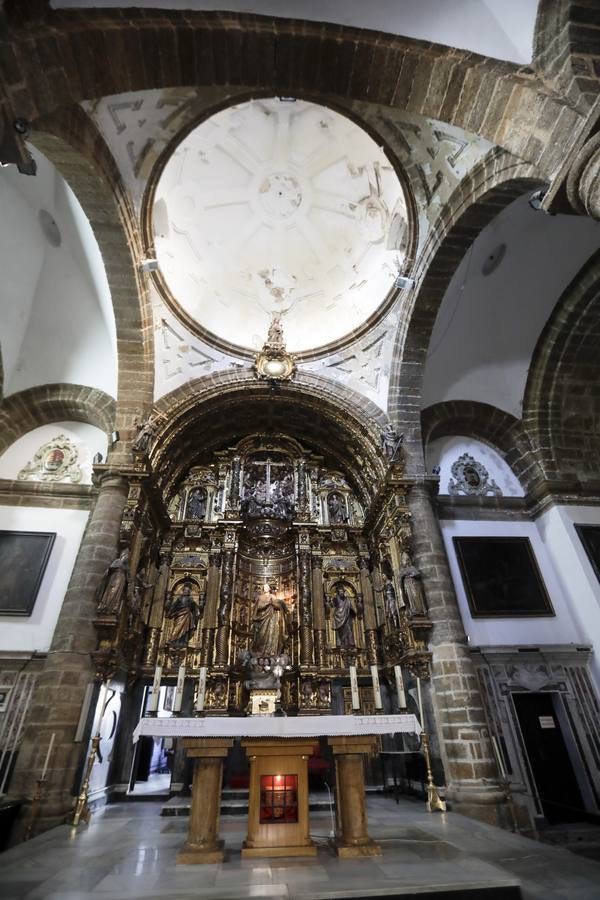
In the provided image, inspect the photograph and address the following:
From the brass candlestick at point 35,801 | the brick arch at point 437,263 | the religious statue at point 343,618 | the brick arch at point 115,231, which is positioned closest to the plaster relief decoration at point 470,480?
the brick arch at point 437,263

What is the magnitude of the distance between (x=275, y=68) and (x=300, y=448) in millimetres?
9646

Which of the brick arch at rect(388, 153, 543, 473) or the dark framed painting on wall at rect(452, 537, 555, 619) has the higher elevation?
the brick arch at rect(388, 153, 543, 473)

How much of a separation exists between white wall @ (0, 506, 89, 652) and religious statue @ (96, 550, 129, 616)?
167 centimetres

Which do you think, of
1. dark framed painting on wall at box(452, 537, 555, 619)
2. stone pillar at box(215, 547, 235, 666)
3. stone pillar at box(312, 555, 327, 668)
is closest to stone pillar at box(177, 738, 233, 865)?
stone pillar at box(215, 547, 235, 666)

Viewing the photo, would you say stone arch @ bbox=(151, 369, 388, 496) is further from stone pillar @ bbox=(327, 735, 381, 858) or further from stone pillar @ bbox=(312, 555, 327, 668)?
stone pillar @ bbox=(327, 735, 381, 858)

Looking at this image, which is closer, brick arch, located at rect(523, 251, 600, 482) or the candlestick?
the candlestick

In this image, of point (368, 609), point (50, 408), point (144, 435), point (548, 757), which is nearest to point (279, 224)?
point (144, 435)

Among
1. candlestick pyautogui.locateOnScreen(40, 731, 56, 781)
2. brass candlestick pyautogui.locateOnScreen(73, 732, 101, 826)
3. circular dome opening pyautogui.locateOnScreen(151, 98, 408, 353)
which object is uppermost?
circular dome opening pyautogui.locateOnScreen(151, 98, 408, 353)

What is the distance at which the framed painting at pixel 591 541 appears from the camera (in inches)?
389

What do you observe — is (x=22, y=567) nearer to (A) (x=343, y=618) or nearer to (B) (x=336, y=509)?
(A) (x=343, y=618)

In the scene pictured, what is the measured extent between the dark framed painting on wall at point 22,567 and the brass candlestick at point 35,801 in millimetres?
3382

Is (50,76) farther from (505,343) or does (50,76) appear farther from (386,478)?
(505,343)

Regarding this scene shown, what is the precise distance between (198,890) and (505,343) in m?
11.9

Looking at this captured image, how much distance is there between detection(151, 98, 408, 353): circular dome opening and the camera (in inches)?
437
